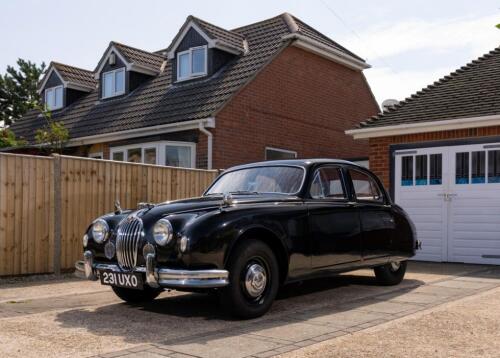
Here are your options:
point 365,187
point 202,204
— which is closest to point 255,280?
point 202,204

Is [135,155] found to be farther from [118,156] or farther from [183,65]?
[183,65]

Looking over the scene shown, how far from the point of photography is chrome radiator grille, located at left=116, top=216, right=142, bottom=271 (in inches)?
219

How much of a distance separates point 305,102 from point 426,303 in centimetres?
1199

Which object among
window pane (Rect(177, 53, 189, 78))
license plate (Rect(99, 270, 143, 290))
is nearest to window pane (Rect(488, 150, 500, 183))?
license plate (Rect(99, 270, 143, 290))

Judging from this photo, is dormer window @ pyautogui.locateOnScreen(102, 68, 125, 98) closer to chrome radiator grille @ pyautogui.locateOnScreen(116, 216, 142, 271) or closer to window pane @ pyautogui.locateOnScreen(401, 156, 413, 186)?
window pane @ pyautogui.locateOnScreen(401, 156, 413, 186)

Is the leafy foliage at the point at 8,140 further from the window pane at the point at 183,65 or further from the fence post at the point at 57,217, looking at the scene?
the fence post at the point at 57,217

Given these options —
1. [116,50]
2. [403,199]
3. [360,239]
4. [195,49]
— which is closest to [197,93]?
[195,49]

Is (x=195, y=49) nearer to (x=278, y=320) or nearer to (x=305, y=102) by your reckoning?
(x=305, y=102)

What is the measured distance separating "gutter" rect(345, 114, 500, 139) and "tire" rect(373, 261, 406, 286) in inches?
155

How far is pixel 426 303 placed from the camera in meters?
6.44

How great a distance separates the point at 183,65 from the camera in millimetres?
17766

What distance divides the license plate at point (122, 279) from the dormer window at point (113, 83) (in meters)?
14.2

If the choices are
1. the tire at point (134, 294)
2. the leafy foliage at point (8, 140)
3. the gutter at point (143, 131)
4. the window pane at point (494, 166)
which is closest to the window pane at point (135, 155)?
the gutter at point (143, 131)

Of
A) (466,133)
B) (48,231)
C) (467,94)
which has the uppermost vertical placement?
(467,94)
